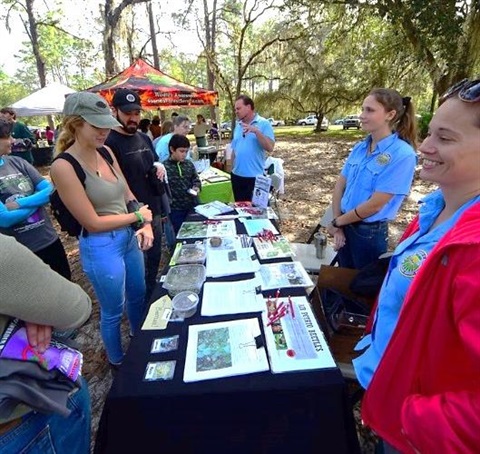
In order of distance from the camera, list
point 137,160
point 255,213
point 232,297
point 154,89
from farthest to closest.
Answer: point 154,89, point 255,213, point 137,160, point 232,297

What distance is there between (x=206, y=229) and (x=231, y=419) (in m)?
1.55

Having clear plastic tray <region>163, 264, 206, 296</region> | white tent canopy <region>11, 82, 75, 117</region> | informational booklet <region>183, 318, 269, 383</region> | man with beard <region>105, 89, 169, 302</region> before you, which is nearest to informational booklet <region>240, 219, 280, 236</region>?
clear plastic tray <region>163, 264, 206, 296</region>

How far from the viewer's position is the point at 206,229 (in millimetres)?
2391

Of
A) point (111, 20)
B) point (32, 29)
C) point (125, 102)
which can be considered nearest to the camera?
point (125, 102)

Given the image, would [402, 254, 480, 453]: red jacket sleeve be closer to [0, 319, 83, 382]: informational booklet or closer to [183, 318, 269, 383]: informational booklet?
[183, 318, 269, 383]: informational booklet

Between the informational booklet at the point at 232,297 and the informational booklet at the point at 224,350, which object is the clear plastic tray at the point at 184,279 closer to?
A: the informational booklet at the point at 232,297

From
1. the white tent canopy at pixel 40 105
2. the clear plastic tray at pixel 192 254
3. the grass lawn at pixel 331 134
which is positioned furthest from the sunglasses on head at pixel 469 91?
the grass lawn at pixel 331 134

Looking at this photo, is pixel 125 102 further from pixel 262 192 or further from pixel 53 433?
pixel 53 433

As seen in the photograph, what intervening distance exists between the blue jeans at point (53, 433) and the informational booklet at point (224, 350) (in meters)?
0.37

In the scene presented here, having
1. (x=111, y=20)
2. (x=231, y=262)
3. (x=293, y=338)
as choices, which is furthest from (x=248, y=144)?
(x=111, y=20)

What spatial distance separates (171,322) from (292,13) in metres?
10.5

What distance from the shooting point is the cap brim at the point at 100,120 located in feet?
4.91

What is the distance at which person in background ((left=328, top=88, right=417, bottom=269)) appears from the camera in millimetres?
1800

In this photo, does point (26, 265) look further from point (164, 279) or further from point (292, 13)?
point (292, 13)
